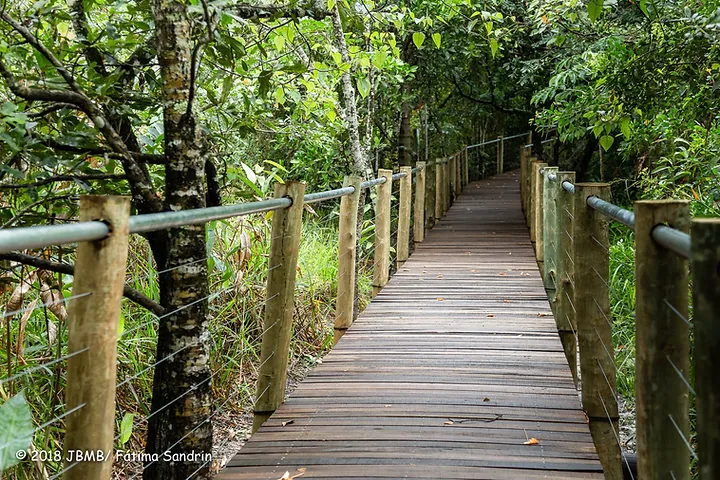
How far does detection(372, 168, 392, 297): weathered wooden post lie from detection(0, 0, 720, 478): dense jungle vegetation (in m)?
0.59

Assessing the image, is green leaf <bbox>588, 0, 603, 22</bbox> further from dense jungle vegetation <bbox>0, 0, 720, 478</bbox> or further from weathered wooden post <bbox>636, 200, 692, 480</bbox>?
weathered wooden post <bbox>636, 200, 692, 480</bbox>

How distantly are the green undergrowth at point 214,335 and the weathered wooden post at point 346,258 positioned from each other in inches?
23.2

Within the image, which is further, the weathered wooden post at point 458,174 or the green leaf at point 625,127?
the weathered wooden post at point 458,174

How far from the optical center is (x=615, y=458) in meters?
3.11

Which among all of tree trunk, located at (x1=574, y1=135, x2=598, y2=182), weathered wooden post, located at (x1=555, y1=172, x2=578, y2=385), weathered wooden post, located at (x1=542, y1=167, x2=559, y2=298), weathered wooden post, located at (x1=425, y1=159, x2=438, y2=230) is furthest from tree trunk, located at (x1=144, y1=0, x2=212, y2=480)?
tree trunk, located at (x1=574, y1=135, x2=598, y2=182)

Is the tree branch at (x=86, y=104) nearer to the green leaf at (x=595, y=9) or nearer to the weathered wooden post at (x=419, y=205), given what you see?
the green leaf at (x=595, y=9)

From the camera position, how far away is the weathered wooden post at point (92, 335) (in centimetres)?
161

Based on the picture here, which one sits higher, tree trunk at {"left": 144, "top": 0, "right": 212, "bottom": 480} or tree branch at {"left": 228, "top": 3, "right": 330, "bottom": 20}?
tree branch at {"left": 228, "top": 3, "right": 330, "bottom": 20}

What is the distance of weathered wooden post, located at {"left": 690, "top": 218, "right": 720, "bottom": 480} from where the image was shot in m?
1.25

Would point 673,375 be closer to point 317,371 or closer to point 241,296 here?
point 317,371

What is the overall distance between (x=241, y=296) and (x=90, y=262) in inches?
164

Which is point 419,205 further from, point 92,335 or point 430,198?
point 92,335

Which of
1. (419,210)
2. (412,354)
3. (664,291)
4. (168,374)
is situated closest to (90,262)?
(168,374)

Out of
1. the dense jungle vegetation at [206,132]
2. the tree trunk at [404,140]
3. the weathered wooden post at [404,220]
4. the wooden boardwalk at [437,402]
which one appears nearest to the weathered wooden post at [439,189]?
the tree trunk at [404,140]
